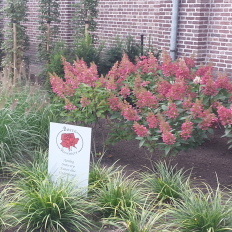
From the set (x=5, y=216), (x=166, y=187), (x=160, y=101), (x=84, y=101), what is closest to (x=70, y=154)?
(x=5, y=216)

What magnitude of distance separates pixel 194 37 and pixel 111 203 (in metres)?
4.57

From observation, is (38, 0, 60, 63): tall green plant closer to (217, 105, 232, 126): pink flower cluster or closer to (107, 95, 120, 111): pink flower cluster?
(107, 95, 120, 111): pink flower cluster

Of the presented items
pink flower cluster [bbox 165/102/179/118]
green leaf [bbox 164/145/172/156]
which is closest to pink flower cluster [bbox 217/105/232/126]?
pink flower cluster [bbox 165/102/179/118]

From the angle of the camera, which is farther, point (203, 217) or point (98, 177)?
point (98, 177)

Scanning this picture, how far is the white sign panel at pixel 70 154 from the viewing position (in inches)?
188

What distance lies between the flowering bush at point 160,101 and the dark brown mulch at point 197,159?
19.5 inches

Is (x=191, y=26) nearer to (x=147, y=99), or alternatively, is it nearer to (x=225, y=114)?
(x=147, y=99)

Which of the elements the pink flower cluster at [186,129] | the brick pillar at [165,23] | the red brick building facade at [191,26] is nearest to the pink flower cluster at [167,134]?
the pink flower cluster at [186,129]

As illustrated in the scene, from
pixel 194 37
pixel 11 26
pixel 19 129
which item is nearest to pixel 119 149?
pixel 19 129

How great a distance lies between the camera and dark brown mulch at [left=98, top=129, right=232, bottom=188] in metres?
6.03

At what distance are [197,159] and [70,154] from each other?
8.13ft

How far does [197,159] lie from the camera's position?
6.75 m

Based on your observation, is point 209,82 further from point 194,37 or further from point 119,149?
point 194,37

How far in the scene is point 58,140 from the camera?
497 centimetres
